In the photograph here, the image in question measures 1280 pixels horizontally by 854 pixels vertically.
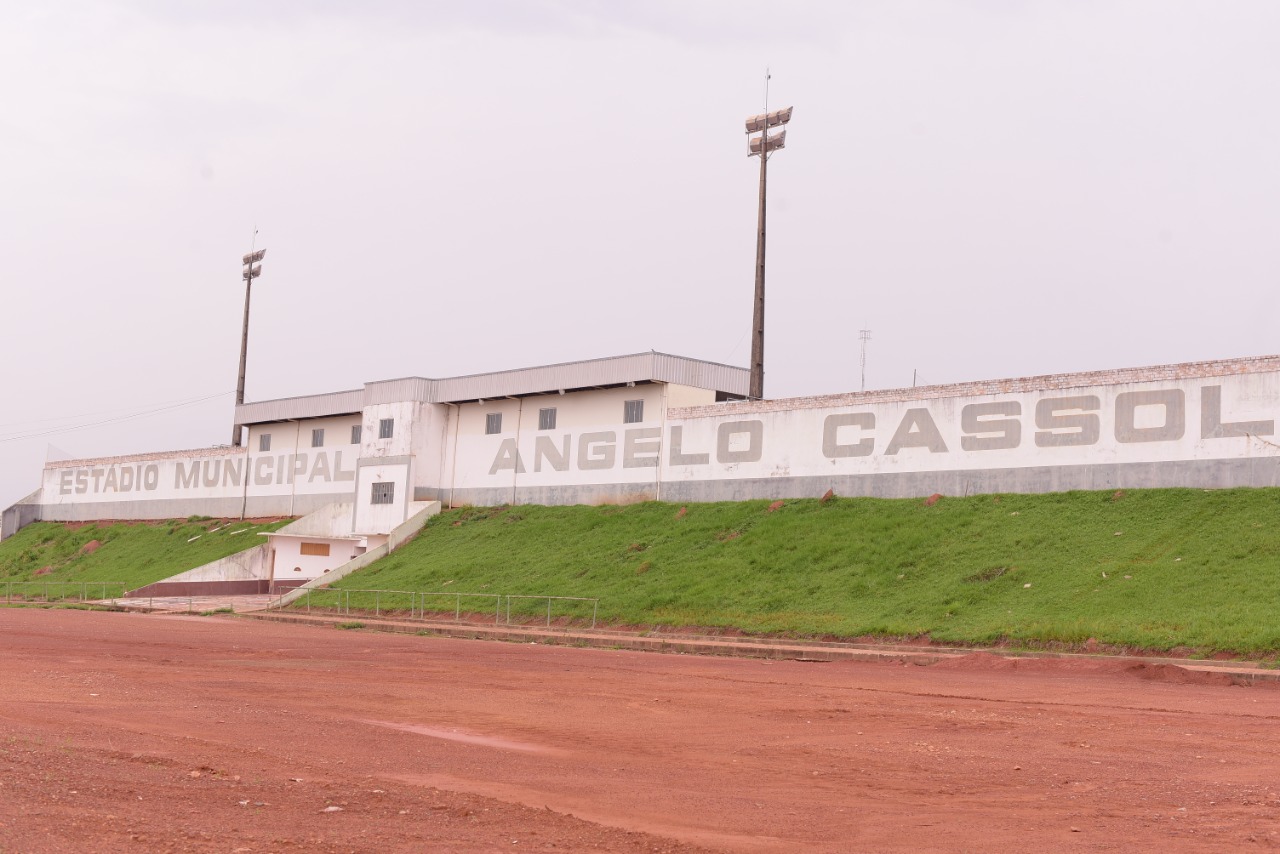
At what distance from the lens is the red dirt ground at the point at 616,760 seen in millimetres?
7930

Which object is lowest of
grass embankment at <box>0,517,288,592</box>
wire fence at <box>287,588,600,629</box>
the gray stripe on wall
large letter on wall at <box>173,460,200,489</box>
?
wire fence at <box>287,588,600,629</box>

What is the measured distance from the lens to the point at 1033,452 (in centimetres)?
3562

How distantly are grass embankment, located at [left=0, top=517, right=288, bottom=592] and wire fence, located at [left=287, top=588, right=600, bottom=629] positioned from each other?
15428 millimetres

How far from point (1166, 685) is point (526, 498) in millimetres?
32878

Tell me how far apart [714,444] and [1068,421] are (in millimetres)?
12740

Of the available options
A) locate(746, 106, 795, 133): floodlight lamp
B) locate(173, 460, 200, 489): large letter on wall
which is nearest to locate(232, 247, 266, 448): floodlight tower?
locate(173, 460, 200, 489): large letter on wall

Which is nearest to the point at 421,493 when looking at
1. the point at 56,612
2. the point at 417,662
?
the point at 56,612

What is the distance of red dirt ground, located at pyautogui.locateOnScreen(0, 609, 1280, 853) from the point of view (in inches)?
312

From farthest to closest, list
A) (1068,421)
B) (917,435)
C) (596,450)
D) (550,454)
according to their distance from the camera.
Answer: (550,454)
(596,450)
(917,435)
(1068,421)

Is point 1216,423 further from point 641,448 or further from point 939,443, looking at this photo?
point 641,448

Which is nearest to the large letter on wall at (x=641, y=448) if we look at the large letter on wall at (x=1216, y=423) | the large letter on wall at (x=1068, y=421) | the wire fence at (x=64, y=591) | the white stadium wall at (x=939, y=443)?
the white stadium wall at (x=939, y=443)

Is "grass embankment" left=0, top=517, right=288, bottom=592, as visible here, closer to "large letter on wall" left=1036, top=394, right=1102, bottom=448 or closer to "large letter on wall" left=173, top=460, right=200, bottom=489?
"large letter on wall" left=173, top=460, right=200, bottom=489

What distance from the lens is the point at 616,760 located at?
11469mm

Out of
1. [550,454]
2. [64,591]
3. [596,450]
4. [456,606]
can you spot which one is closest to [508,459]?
[550,454]
